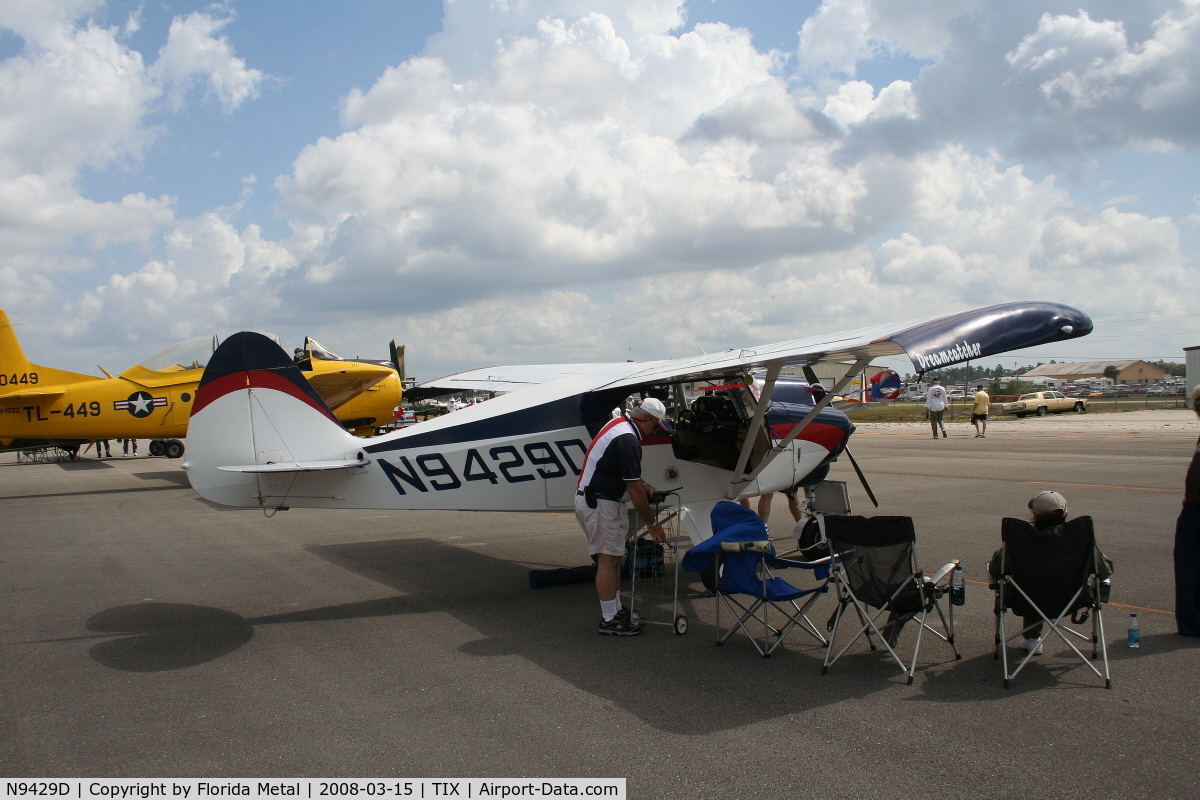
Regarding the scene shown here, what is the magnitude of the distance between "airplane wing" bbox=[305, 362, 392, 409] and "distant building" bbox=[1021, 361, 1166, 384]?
130765 mm

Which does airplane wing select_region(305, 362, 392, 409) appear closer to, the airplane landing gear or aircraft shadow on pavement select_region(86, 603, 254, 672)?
the airplane landing gear

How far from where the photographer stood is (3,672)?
15.2 feet

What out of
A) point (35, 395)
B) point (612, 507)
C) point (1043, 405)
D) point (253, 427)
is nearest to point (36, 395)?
point (35, 395)

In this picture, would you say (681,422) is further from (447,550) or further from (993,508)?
(993,508)

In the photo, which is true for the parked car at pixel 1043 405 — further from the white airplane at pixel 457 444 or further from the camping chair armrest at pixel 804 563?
the camping chair armrest at pixel 804 563

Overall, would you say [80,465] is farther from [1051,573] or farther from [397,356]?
A: [1051,573]

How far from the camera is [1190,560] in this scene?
4750mm

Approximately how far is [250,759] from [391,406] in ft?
50.2

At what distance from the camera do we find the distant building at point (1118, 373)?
411ft

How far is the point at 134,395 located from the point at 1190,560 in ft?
58.5

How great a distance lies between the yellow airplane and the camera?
15297 mm

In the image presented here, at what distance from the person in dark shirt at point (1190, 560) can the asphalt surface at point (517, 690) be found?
181 mm
